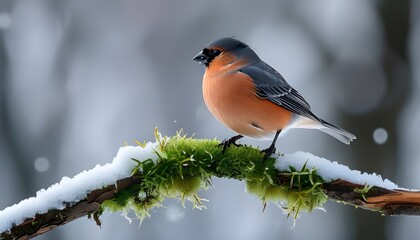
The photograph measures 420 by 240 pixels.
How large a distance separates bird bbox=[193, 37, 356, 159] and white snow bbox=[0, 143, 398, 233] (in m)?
0.52

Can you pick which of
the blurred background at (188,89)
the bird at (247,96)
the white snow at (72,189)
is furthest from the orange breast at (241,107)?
the blurred background at (188,89)

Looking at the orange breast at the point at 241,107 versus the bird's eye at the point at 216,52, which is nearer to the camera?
the orange breast at the point at 241,107

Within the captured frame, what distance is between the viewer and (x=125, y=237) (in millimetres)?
7691

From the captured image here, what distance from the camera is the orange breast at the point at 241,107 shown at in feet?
11.0

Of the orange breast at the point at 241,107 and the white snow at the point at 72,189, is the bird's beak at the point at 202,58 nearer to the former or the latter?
the orange breast at the point at 241,107

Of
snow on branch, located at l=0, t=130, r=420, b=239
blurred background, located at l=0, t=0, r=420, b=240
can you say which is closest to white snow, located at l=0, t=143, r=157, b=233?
snow on branch, located at l=0, t=130, r=420, b=239

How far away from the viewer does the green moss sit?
2654mm

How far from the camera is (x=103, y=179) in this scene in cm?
257

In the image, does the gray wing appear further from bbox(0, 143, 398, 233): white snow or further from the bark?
the bark

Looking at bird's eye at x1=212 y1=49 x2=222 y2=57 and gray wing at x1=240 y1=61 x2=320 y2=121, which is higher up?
bird's eye at x1=212 y1=49 x2=222 y2=57

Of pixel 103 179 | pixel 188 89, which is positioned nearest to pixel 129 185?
pixel 103 179

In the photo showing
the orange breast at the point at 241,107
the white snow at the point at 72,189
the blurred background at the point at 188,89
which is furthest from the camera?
the blurred background at the point at 188,89

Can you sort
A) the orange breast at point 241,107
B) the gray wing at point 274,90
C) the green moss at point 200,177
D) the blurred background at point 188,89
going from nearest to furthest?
the green moss at point 200,177 → the orange breast at point 241,107 → the gray wing at point 274,90 → the blurred background at point 188,89

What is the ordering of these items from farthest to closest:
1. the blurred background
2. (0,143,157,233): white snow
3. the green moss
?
the blurred background
the green moss
(0,143,157,233): white snow
